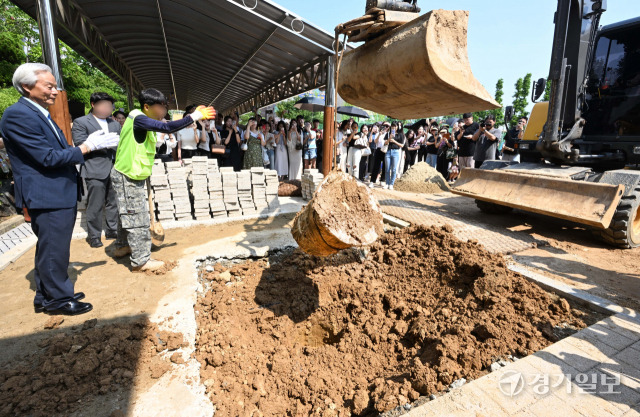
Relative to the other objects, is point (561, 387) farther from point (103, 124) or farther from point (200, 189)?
point (103, 124)

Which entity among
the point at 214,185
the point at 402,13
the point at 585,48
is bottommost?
the point at 214,185

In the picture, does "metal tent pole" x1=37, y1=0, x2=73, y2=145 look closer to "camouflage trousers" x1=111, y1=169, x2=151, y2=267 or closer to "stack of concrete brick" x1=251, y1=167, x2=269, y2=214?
"camouflage trousers" x1=111, y1=169, x2=151, y2=267

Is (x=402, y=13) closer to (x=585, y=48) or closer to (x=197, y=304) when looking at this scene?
(x=197, y=304)

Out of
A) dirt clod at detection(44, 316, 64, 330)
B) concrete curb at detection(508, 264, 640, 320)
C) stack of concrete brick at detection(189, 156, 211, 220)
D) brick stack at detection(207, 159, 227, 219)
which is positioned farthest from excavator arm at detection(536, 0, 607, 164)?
dirt clod at detection(44, 316, 64, 330)

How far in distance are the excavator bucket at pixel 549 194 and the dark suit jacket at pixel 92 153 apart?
5836mm

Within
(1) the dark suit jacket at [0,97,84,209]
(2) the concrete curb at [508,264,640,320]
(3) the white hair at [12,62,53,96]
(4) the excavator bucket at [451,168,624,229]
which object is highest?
(3) the white hair at [12,62,53,96]

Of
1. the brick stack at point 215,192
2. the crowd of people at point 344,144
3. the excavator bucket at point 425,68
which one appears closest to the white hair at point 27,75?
the excavator bucket at point 425,68

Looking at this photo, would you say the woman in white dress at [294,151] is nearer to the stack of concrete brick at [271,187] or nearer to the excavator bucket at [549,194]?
the stack of concrete brick at [271,187]

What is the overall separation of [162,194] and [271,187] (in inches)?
78.0

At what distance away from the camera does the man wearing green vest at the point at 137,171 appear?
349 centimetres

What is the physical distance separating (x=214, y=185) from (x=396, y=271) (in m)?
3.65

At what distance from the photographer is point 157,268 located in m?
3.71

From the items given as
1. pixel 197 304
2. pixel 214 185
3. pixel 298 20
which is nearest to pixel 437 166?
pixel 298 20

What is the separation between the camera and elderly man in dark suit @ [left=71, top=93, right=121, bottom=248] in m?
4.35
